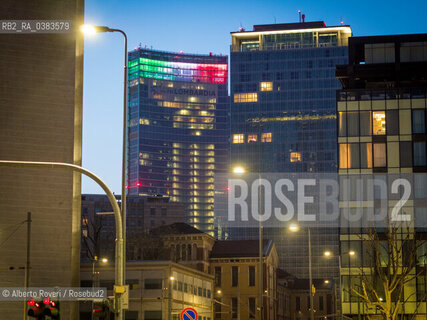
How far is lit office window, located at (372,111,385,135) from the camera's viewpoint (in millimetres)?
81500

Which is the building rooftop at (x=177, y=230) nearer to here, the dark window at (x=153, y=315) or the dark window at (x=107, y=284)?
the dark window at (x=107, y=284)

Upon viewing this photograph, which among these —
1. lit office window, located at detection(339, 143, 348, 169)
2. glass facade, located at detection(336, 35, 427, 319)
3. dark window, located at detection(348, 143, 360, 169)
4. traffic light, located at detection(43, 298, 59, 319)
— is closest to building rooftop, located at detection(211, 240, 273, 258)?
glass facade, located at detection(336, 35, 427, 319)

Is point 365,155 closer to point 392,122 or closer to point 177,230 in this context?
point 392,122

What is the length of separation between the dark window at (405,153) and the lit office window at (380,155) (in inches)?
75.4

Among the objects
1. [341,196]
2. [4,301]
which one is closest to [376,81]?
[341,196]

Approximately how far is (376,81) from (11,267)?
5996cm

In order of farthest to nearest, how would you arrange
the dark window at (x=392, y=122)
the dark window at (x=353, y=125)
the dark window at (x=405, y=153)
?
the dark window at (x=353, y=125) → the dark window at (x=392, y=122) → the dark window at (x=405, y=153)

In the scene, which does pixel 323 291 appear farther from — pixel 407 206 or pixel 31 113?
pixel 31 113

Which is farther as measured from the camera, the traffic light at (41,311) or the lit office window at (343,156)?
the lit office window at (343,156)

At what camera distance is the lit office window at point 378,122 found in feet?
267

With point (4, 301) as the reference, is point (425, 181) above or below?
above

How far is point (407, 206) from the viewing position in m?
79.5

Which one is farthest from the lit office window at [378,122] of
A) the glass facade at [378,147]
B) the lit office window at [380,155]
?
the lit office window at [380,155]

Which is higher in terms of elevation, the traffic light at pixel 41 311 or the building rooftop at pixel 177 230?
the building rooftop at pixel 177 230
